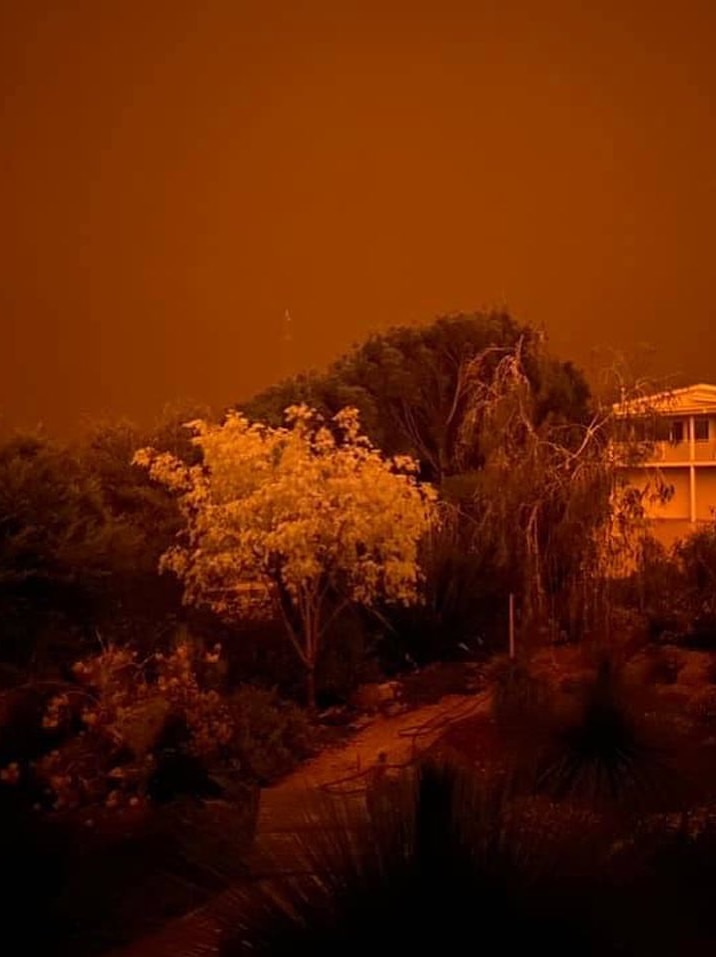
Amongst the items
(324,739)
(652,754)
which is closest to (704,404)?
(324,739)

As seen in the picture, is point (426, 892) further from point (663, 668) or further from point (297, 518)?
point (663, 668)

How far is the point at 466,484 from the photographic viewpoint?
18.3 m

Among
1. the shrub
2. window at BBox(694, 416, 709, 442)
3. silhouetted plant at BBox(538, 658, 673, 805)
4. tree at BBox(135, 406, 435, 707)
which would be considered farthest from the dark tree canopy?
silhouetted plant at BBox(538, 658, 673, 805)

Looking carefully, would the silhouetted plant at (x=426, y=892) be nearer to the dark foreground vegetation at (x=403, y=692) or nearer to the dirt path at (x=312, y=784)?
the dark foreground vegetation at (x=403, y=692)

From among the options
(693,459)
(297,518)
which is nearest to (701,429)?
(693,459)

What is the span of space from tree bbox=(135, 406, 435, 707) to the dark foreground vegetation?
0.21 metres

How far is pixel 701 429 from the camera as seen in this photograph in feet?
109

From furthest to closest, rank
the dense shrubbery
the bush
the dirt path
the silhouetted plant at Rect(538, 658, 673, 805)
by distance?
the bush
the dense shrubbery
the silhouetted plant at Rect(538, 658, 673, 805)
the dirt path

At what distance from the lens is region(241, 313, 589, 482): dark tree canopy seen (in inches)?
877

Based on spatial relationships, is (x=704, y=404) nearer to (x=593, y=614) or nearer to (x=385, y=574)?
(x=593, y=614)

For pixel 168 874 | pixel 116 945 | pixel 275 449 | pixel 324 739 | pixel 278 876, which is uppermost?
pixel 275 449

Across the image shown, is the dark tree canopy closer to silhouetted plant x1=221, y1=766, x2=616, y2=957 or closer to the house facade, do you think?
the house facade

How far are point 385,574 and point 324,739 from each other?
212 cm

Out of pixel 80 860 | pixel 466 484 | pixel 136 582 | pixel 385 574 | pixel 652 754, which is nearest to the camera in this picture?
pixel 80 860
